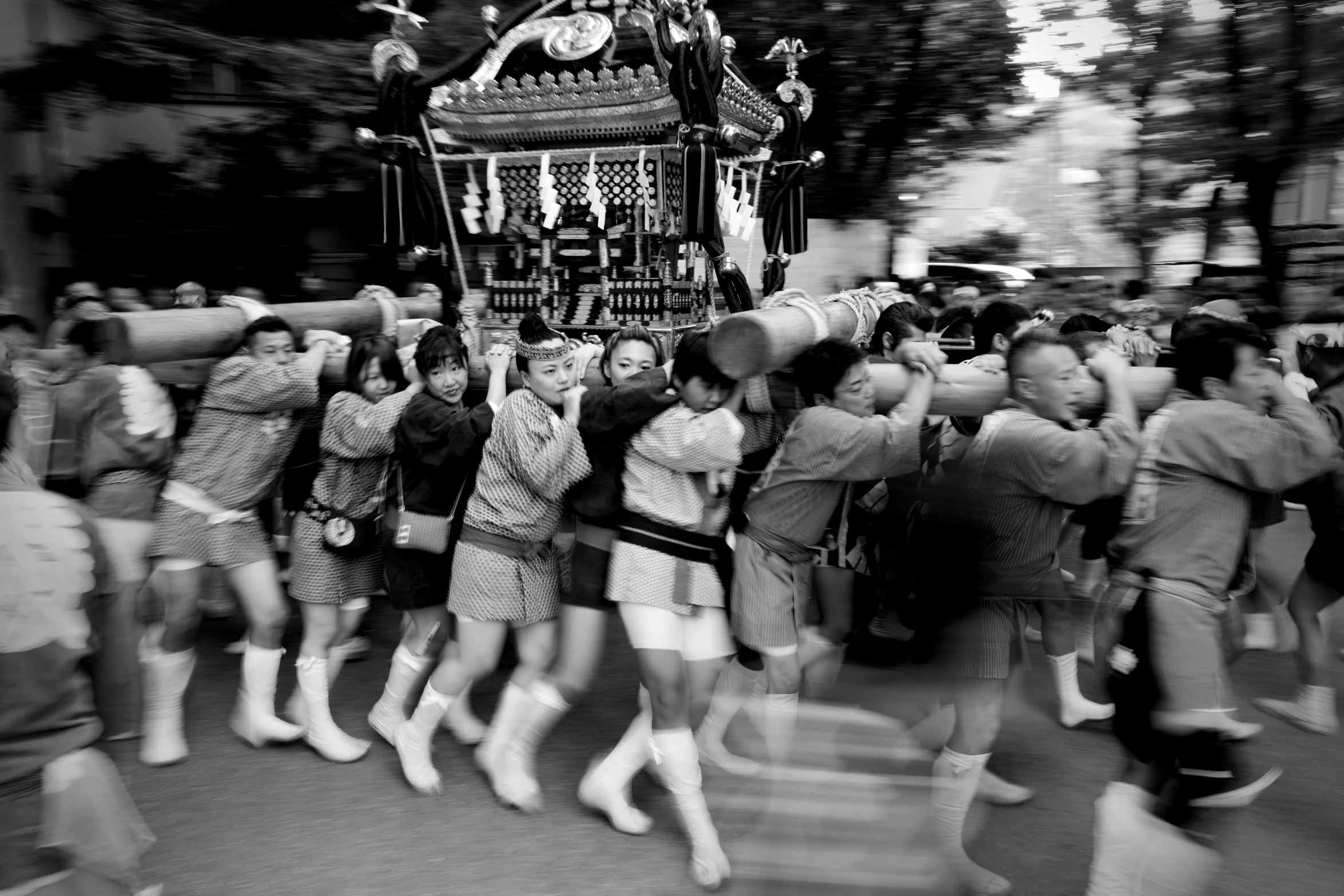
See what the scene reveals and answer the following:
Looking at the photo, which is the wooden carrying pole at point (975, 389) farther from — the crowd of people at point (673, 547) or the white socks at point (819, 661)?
the white socks at point (819, 661)

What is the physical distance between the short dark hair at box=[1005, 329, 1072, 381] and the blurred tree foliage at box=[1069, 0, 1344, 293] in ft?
21.8

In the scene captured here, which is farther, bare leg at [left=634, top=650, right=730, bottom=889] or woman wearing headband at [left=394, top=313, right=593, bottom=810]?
woman wearing headband at [left=394, top=313, right=593, bottom=810]

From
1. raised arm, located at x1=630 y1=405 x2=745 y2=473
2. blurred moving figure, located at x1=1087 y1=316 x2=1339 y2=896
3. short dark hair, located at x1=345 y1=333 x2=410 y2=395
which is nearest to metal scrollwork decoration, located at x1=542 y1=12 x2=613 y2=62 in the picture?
short dark hair, located at x1=345 y1=333 x2=410 y2=395

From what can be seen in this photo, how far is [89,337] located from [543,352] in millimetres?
1685

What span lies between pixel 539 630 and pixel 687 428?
889mm

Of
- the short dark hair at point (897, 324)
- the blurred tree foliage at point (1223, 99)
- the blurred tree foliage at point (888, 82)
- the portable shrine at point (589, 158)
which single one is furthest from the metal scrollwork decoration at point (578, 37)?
the blurred tree foliage at point (1223, 99)

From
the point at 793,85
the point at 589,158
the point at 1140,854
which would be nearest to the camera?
the point at 1140,854

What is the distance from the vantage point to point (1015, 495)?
2.75 metres

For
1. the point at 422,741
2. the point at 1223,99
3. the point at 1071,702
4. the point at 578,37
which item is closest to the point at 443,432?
the point at 422,741

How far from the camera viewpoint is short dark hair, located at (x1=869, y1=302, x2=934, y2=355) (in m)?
3.91

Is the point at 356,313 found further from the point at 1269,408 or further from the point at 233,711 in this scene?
the point at 1269,408

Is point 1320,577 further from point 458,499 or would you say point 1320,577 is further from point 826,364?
point 458,499

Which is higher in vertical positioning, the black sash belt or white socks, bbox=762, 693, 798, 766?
the black sash belt

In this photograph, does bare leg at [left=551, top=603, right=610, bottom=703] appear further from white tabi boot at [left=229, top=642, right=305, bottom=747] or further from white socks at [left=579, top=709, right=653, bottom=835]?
white tabi boot at [left=229, top=642, right=305, bottom=747]
